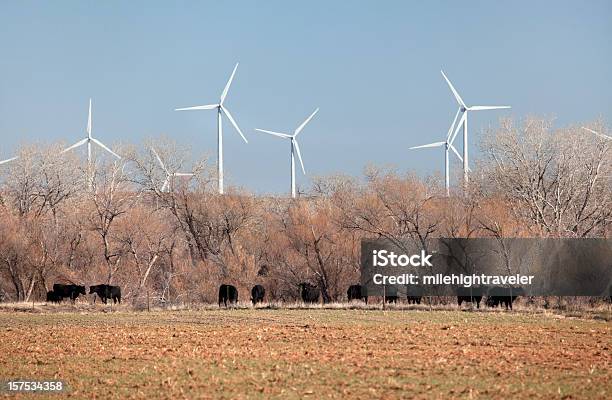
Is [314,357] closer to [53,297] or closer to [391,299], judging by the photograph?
[391,299]

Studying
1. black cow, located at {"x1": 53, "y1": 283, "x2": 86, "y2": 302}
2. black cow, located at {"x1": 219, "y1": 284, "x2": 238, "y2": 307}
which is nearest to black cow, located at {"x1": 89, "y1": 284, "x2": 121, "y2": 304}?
black cow, located at {"x1": 53, "y1": 283, "x2": 86, "y2": 302}

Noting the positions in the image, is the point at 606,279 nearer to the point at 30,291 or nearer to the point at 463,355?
the point at 463,355

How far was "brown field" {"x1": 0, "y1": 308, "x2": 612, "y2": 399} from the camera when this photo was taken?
18828 mm

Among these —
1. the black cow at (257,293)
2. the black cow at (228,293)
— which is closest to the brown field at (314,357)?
the black cow at (228,293)

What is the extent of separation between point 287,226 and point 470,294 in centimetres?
1839

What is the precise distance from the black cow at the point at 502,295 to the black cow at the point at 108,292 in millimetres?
20216

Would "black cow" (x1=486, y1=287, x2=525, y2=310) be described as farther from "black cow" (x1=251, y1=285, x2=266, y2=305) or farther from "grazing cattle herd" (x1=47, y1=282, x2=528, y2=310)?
"black cow" (x1=251, y1=285, x2=266, y2=305)

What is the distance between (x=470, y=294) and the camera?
48125 millimetres

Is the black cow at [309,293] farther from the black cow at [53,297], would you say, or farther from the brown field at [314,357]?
the brown field at [314,357]

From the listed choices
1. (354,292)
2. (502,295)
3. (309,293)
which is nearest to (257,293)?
(309,293)

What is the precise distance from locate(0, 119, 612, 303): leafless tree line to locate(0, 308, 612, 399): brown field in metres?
20.2

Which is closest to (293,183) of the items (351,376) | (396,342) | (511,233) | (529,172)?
(529,172)

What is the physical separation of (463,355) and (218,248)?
44635mm

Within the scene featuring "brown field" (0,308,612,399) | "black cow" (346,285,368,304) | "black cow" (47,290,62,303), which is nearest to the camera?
"brown field" (0,308,612,399)
